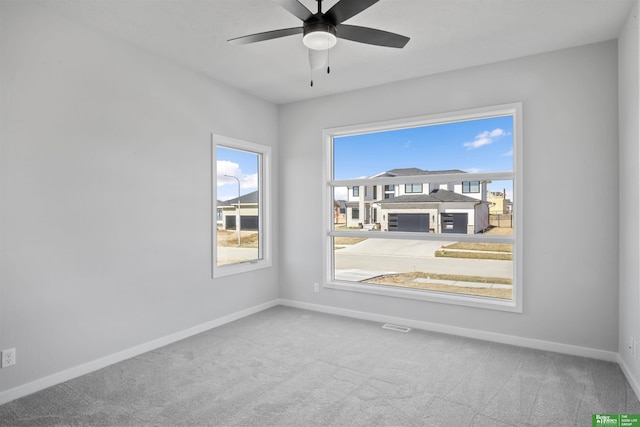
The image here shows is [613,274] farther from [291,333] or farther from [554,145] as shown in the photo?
[291,333]

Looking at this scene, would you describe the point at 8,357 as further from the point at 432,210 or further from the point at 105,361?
the point at 432,210

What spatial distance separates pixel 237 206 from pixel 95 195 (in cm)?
168

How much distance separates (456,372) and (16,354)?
3.16m

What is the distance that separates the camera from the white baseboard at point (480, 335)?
311 cm

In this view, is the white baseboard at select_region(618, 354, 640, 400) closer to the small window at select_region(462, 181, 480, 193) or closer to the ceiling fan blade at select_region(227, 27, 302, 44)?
the small window at select_region(462, 181, 480, 193)

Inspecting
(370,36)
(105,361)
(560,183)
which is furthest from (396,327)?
(370,36)

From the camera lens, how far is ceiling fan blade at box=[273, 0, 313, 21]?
6.49 feet

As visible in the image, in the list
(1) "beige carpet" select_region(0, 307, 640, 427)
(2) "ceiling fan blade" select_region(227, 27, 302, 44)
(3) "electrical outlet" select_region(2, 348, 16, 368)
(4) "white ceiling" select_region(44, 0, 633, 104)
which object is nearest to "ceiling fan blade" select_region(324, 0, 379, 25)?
(2) "ceiling fan blade" select_region(227, 27, 302, 44)

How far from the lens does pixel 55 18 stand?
2648 millimetres

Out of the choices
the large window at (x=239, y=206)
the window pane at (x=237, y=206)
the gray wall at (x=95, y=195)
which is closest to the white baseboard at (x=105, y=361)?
the gray wall at (x=95, y=195)

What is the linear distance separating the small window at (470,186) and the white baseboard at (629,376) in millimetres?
1825

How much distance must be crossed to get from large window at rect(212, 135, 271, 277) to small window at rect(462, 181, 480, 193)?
239 cm

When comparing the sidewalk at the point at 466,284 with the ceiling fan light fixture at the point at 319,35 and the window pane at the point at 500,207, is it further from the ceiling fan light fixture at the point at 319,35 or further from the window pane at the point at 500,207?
the ceiling fan light fixture at the point at 319,35

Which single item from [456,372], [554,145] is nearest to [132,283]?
[456,372]
